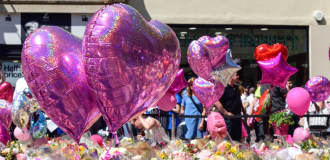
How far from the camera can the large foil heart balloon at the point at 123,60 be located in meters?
1.83

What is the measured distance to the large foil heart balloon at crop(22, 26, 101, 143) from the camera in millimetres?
2078

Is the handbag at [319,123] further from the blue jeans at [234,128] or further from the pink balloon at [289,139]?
the pink balloon at [289,139]

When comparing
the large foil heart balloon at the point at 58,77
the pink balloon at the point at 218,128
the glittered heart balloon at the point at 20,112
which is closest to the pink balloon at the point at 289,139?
the pink balloon at the point at 218,128

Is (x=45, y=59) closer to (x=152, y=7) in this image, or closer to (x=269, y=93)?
(x=269, y=93)

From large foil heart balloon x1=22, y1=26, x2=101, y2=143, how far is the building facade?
695 cm

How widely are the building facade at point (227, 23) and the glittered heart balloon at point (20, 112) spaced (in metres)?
5.48

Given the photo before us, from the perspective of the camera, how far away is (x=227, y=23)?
9562 mm

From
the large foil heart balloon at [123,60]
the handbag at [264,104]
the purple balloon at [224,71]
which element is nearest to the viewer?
the large foil heart balloon at [123,60]

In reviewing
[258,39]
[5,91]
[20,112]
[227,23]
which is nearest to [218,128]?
[20,112]

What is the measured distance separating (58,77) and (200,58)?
185 cm

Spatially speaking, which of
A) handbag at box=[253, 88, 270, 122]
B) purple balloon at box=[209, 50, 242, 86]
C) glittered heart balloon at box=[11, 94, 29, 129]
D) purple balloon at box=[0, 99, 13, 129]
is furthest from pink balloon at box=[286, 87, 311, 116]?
purple balloon at box=[0, 99, 13, 129]

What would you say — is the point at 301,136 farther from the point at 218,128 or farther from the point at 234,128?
the point at 234,128

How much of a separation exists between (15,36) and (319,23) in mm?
7872

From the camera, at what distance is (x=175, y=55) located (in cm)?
217
